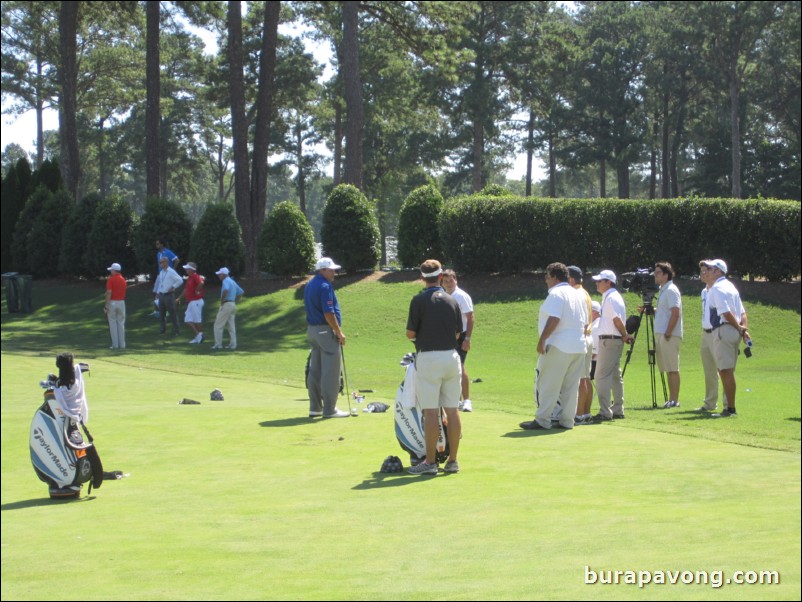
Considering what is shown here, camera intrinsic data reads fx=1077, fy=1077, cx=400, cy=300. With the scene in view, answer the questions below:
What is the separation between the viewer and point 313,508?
29.1ft

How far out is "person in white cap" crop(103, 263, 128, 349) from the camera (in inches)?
1005

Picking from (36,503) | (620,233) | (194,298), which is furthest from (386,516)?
(620,233)

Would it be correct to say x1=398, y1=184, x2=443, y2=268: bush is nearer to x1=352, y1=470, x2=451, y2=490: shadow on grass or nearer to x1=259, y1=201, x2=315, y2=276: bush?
x1=259, y1=201, x2=315, y2=276: bush

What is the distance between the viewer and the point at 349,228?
3553 centimetres

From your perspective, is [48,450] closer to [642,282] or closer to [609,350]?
[609,350]

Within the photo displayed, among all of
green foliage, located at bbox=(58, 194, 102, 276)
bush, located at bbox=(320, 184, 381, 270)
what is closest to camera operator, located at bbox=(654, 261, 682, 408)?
bush, located at bbox=(320, 184, 381, 270)

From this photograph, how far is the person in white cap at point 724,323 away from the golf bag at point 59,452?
26.7 ft

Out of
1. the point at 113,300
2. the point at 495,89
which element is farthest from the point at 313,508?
the point at 495,89

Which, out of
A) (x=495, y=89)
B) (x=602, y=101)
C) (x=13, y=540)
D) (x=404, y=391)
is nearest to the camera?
(x=13, y=540)

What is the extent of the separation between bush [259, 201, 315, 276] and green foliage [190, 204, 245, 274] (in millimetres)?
1114

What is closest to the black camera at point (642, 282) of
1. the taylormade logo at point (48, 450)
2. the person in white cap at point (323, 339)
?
the person in white cap at point (323, 339)

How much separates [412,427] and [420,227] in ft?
81.9

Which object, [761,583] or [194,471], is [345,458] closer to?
[194,471]

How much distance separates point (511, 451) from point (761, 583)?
548 centimetres
